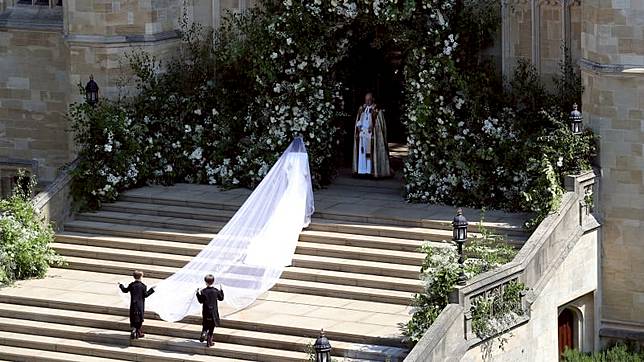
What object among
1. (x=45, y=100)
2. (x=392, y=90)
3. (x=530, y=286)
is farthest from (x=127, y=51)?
(x=530, y=286)

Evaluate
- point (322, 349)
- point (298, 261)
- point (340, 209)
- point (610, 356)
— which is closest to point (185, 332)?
point (298, 261)

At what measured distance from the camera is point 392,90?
37906mm

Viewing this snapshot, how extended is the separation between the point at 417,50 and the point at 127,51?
18.4 ft

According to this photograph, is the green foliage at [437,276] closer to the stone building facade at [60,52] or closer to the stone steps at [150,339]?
the stone steps at [150,339]

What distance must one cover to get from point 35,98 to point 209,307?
9.72 metres

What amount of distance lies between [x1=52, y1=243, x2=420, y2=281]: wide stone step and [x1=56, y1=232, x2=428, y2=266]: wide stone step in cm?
8

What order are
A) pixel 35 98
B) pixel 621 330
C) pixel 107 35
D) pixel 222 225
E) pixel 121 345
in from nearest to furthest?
pixel 121 345 < pixel 621 330 < pixel 222 225 < pixel 107 35 < pixel 35 98

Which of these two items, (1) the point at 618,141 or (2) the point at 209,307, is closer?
(2) the point at 209,307

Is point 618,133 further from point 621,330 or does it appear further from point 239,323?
point 239,323

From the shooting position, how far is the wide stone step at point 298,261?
31.8 m

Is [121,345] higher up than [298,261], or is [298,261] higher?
[298,261]

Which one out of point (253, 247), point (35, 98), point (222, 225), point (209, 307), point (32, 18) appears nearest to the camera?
point (209, 307)

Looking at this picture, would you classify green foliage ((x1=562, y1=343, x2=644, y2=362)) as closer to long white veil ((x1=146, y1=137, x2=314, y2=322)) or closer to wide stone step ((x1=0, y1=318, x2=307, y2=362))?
long white veil ((x1=146, y1=137, x2=314, y2=322))

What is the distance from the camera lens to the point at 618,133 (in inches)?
1272
